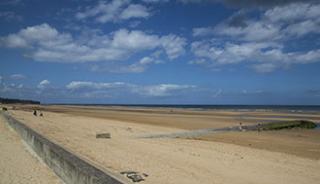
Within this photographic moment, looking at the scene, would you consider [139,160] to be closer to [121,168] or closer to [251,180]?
[121,168]

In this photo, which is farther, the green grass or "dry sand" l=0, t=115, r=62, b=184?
the green grass

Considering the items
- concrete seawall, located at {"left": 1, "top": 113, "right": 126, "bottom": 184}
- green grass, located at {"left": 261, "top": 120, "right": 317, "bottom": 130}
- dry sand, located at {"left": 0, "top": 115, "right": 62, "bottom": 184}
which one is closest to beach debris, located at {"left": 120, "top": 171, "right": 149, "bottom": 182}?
concrete seawall, located at {"left": 1, "top": 113, "right": 126, "bottom": 184}

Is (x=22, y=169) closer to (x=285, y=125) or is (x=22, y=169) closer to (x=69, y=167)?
(x=69, y=167)

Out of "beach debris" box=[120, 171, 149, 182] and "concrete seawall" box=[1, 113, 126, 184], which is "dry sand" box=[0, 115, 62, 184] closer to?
"concrete seawall" box=[1, 113, 126, 184]

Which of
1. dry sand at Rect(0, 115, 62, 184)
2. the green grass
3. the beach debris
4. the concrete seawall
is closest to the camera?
the concrete seawall

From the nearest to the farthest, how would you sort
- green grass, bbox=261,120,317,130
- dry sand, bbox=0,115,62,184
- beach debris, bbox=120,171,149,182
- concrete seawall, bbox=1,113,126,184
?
1. concrete seawall, bbox=1,113,126,184
2. dry sand, bbox=0,115,62,184
3. beach debris, bbox=120,171,149,182
4. green grass, bbox=261,120,317,130

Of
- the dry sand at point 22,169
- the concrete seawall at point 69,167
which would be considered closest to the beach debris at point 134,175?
the concrete seawall at point 69,167

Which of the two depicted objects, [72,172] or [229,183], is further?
[229,183]

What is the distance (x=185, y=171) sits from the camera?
9555mm

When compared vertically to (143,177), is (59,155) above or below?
above

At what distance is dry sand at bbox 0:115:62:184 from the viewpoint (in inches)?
311

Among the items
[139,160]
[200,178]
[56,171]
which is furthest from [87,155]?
[200,178]

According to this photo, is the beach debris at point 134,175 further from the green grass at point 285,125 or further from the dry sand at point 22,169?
the green grass at point 285,125

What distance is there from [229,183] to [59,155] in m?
3.82
